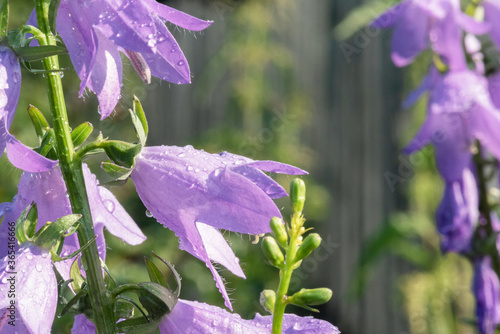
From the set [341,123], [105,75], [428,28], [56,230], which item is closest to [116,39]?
[105,75]

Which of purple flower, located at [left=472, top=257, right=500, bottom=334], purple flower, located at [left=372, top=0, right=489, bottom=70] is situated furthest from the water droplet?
purple flower, located at [left=472, top=257, right=500, bottom=334]

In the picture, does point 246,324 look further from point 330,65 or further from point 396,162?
point 330,65

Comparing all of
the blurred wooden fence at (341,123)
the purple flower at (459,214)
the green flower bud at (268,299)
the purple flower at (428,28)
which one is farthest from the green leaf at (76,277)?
the blurred wooden fence at (341,123)

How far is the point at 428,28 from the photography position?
46.1 inches

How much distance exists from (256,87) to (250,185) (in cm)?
242

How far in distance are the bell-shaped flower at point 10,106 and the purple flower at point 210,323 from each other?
0.14 meters

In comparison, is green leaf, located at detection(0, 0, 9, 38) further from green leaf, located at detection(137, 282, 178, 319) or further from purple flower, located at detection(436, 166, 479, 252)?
purple flower, located at detection(436, 166, 479, 252)

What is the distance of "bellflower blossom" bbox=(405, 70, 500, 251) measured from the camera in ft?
3.83

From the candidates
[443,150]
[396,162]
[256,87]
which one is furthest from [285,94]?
[443,150]

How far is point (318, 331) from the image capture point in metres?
0.48

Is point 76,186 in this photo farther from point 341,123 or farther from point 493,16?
point 341,123

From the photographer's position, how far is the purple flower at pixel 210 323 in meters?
0.49

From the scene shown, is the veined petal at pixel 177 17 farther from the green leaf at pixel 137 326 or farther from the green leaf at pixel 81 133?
the green leaf at pixel 137 326

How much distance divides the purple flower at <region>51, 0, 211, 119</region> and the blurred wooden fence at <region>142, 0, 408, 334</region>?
2961 mm
